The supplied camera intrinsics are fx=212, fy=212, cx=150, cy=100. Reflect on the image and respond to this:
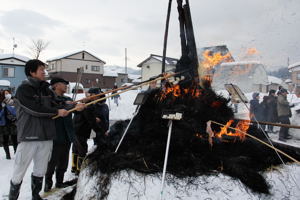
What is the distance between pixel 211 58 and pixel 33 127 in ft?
13.9

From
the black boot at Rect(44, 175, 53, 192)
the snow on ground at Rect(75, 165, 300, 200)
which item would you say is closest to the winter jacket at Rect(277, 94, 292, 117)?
the snow on ground at Rect(75, 165, 300, 200)

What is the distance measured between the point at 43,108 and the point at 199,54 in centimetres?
377

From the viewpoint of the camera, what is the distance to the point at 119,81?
5200 centimetres

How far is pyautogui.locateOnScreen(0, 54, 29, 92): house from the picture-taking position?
1265 inches

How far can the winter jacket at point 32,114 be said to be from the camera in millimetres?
3439

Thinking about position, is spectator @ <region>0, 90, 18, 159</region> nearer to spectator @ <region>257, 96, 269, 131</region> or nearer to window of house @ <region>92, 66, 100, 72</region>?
spectator @ <region>257, 96, 269, 131</region>

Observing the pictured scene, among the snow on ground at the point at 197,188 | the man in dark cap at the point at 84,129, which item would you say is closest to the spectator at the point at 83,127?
the man in dark cap at the point at 84,129

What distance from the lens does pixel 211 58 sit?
538 centimetres

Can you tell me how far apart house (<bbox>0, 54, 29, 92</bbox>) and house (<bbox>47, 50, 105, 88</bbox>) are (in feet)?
23.6

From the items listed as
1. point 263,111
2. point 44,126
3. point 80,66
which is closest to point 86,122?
point 44,126

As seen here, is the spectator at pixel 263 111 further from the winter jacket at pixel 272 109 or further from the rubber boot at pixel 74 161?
the rubber boot at pixel 74 161

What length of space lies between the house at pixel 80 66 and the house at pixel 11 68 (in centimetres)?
720

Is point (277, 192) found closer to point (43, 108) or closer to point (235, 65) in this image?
point (43, 108)

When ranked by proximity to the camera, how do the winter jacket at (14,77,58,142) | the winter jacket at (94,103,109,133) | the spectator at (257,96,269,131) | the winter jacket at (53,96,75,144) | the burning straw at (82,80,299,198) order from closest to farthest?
the burning straw at (82,80,299,198) → the winter jacket at (14,77,58,142) → the winter jacket at (53,96,75,144) → the winter jacket at (94,103,109,133) → the spectator at (257,96,269,131)
